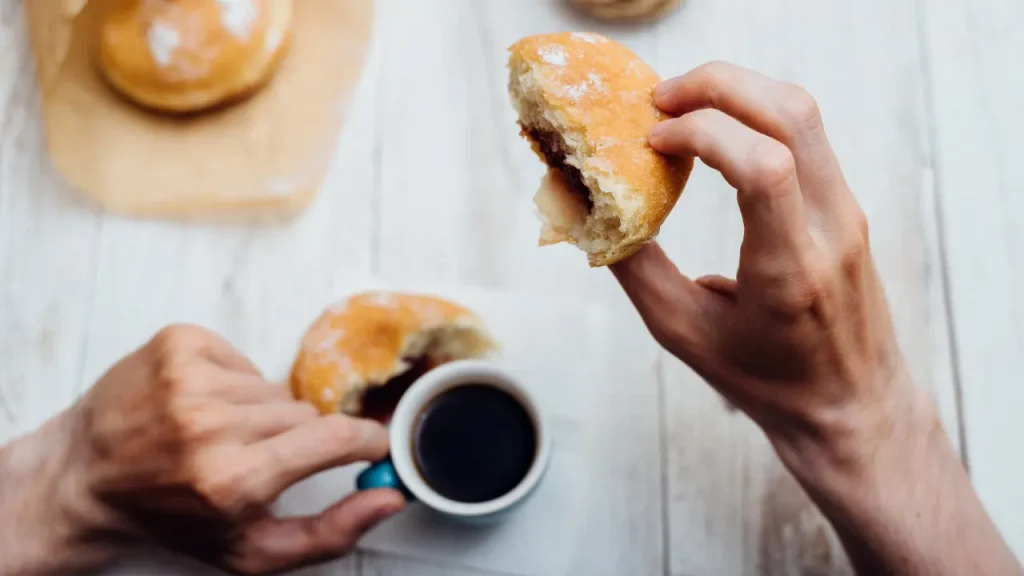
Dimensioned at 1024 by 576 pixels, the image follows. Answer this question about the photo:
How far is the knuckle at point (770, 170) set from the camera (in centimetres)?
61

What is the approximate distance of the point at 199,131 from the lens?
112 centimetres

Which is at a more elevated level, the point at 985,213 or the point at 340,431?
the point at 985,213

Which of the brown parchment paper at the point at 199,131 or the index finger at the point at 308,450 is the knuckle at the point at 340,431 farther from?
the brown parchment paper at the point at 199,131

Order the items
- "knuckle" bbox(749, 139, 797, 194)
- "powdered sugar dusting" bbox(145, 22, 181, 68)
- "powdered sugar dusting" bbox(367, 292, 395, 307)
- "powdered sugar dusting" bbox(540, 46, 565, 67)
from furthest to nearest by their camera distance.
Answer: "powdered sugar dusting" bbox(145, 22, 181, 68)
"powdered sugar dusting" bbox(367, 292, 395, 307)
"powdered sugar dusting" bbox(540, 46, 565, 67)
"knuckle" bbox(749, 139, 797, 194)

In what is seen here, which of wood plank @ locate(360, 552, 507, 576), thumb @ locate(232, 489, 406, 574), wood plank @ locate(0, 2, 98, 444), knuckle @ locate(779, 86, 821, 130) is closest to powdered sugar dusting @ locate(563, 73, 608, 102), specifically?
knuckle @ locate(779, 86, 821, 130)

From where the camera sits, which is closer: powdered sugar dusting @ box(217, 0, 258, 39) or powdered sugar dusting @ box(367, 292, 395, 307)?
powdered sugar dusting @ box(367, 292, 395, 307)

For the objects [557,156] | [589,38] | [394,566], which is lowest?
[394,566]

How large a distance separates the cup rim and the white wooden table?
0.46 ft

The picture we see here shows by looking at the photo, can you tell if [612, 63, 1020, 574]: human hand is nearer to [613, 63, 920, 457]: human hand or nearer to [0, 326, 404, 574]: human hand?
[613, 63, 920, 457]: human hand

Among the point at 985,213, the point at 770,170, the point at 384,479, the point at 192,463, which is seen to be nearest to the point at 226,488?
the point at 192,463

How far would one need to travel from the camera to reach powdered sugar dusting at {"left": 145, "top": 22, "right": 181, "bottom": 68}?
3.46 feet

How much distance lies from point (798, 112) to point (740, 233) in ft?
Answer: 1.21

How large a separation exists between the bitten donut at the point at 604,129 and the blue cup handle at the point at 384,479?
302 mm

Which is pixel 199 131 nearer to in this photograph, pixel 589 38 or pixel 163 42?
pixel 163 42
